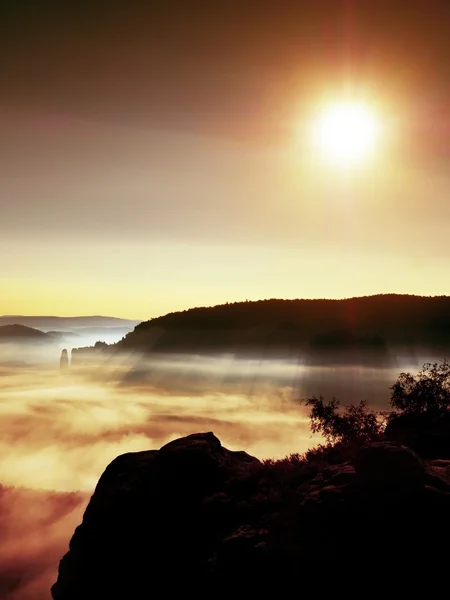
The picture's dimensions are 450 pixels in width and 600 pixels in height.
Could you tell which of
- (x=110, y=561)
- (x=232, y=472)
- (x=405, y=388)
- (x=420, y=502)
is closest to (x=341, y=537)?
(x=420, y=502)

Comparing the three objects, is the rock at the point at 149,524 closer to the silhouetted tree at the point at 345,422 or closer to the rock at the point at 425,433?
the rock at the point at 425,433

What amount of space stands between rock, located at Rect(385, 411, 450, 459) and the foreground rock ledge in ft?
16.4

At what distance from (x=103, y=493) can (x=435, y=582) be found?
21077mm

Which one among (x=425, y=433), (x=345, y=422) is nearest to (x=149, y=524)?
(x=425, y=433)

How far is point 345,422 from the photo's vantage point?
139 ft

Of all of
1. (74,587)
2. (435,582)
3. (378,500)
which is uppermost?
(378,500)

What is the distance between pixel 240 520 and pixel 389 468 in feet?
30.4

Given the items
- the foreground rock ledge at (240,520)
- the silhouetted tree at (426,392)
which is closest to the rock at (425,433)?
the foreground rock ledge at (240,520)

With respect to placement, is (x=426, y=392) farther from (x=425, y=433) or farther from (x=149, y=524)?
(x=149, y=524)

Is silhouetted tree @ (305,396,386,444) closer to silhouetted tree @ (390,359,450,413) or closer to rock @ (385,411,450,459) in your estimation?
silhouetted tree @ (390,359,450,413)

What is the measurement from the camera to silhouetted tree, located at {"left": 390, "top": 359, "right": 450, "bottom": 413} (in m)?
43.8

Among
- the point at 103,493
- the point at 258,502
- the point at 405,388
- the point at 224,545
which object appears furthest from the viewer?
the point at 405,388

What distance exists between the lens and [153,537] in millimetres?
29844

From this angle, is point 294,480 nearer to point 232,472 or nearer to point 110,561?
point 232,472
